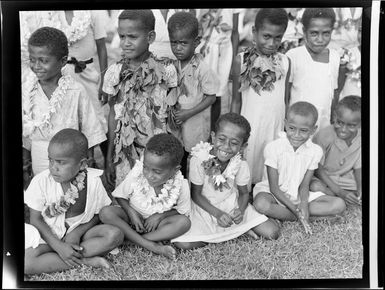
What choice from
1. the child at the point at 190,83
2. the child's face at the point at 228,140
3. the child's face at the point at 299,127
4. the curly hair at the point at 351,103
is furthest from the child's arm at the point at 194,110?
the curly hair at the point at 351,103

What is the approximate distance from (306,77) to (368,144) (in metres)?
0.39

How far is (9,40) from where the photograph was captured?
250 centimetres

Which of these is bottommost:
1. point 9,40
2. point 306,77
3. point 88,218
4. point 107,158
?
point 88,218

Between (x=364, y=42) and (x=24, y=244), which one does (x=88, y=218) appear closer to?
(x=24, y=244)

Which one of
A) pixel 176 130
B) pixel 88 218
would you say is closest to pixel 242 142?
pixel 176 130

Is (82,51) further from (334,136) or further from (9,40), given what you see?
(334,136)

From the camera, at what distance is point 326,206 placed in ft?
8.39

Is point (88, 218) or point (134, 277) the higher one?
point (88, 218)

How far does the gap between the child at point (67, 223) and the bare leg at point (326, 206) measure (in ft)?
2.73

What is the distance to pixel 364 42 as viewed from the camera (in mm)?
2516

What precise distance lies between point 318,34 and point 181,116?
2.21ft

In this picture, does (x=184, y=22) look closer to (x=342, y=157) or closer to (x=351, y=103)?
(x=351, y=103)

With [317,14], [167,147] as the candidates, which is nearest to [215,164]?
[167,147]

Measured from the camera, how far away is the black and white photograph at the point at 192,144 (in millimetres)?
2492
